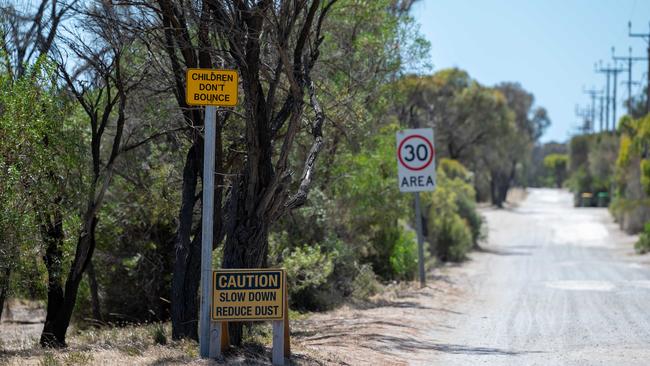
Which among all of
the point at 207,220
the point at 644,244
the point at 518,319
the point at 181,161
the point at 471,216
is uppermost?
the point at 181,161

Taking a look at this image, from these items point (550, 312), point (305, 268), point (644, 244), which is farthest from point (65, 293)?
point (644, 244)

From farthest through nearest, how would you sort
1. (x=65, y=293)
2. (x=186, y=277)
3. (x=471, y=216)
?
(x=471, y=216) → (x=65, y=293) → (x=186, y=277)

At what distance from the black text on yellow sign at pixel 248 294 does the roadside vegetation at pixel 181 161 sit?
2.52 ft

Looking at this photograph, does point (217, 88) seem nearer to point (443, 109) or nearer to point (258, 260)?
point (258, 260)

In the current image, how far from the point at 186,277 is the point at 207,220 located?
8.14 ft

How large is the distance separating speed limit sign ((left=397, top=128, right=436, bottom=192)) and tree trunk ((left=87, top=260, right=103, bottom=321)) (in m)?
6.59

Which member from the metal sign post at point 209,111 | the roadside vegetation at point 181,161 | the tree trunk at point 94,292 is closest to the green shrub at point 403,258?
the roadside vegetation at point 181,161

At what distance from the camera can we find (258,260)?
9.32m

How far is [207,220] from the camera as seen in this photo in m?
8.12

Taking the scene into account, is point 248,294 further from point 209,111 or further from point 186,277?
point 186,277

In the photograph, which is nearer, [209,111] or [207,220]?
[207,220]

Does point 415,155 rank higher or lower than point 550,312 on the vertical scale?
higher

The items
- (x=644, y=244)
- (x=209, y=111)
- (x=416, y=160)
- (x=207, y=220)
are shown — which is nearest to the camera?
(x=207, y=220)

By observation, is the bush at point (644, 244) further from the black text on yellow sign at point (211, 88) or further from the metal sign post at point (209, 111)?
the black text on yellow sign at point (211, 88)
